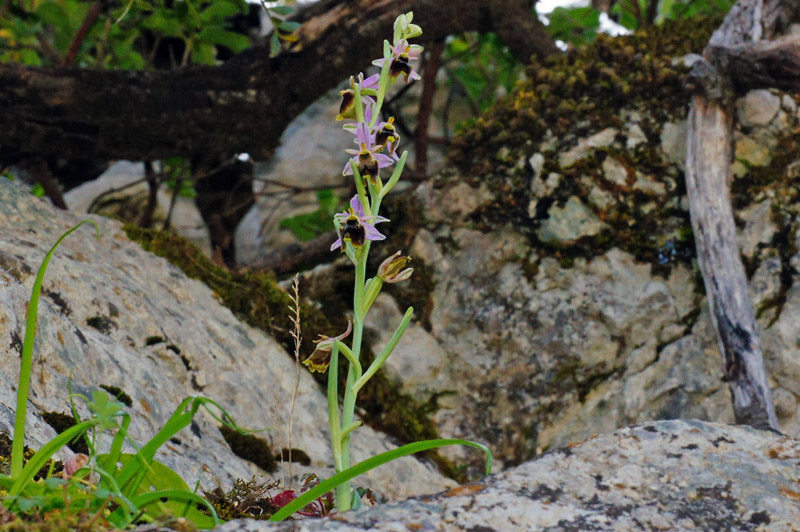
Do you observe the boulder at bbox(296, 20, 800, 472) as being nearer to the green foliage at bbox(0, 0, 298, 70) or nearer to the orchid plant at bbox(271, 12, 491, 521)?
the green foliage at bbox(0, 0, 298, 70)

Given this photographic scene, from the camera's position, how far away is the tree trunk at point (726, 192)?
2.96 meters

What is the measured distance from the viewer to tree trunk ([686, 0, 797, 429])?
296 centimetres

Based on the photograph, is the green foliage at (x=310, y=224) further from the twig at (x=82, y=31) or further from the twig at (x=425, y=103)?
the twig at (x=82, y=31)

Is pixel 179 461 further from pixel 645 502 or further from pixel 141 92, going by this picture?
pixel 141 92

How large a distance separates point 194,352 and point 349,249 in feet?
4.12

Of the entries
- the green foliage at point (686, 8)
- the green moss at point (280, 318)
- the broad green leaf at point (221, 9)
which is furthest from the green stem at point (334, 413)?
the green foliage at point (686, 8)

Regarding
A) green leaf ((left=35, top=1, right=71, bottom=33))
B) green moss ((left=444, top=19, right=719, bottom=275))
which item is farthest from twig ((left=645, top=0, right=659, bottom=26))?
green leaf ((left=35, top=1, right=71, bottom=33))

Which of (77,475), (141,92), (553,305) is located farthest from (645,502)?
(141,92)

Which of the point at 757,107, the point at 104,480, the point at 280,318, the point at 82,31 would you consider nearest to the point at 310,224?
the point at 82,31

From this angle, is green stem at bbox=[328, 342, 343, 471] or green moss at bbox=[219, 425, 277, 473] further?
green moss at bbox=[219, 425, 277, 473]

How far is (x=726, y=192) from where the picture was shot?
3391 millimetres

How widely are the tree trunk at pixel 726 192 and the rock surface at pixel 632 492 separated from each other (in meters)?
1.31

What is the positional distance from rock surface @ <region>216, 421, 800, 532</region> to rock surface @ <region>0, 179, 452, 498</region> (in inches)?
23.4

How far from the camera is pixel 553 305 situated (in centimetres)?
351
